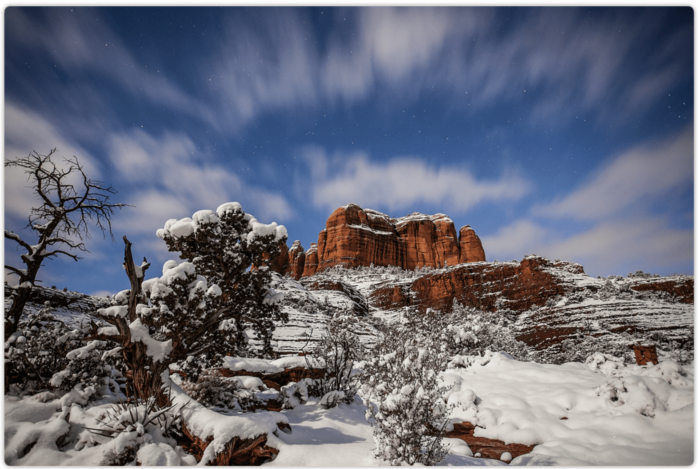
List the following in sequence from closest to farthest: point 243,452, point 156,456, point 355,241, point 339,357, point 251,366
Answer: point 156,456 < point 243,452 < point 339,357 < point 251,366 < point 355,241

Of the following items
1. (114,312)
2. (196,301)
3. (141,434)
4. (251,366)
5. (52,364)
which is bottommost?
(141,434)

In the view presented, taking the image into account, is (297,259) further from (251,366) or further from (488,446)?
(488,446)

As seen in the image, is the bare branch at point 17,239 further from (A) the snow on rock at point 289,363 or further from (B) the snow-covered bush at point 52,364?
(A) the snow on rock at point 289,363

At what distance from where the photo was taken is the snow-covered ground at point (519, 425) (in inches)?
193

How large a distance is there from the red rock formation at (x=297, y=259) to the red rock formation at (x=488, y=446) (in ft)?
454

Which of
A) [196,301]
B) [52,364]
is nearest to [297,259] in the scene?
[52,364]

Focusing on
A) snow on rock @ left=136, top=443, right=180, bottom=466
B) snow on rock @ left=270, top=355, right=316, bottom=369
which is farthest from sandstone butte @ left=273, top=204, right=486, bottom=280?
snow on rock @ left=136, top=443, right=180, bottom=466

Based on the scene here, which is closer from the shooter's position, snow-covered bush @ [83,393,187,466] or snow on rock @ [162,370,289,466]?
snow-covered bush @ [83,393,187,466]

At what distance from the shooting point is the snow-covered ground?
16.1ft

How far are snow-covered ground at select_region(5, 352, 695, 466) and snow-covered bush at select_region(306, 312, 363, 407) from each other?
2.31 metres

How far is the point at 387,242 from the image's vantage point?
474 feet

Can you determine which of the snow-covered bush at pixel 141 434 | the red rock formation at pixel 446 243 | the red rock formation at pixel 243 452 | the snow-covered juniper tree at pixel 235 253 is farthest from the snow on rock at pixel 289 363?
the red rock formation at pixel 446 243

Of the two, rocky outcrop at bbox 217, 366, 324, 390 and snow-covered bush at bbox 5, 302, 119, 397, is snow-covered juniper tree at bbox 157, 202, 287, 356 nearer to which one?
snow-covered bush at bbox 5, 302, 119, 397

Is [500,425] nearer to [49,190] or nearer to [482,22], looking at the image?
[482,22]
